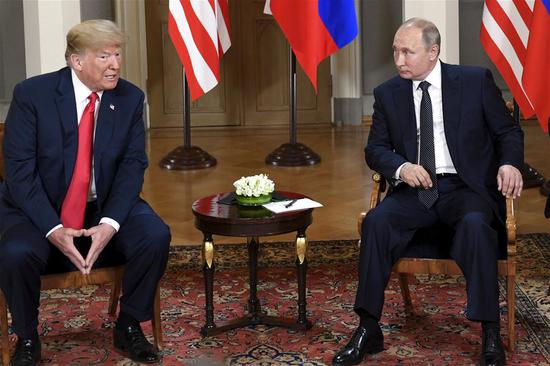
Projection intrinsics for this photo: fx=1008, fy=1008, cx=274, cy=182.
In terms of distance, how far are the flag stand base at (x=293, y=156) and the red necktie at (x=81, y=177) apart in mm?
4366

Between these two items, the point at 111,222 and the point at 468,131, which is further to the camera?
the point at 468,131

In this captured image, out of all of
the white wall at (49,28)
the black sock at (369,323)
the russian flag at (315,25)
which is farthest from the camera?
the white wall at (49,28)

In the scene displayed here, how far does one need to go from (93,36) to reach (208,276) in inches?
42.8

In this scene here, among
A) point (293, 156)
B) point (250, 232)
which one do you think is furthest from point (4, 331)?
point (293, 156)

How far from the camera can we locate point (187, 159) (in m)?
8.35

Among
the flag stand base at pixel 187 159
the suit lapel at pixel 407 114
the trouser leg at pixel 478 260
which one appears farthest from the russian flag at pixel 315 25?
the trouser leg at pixel 478 260

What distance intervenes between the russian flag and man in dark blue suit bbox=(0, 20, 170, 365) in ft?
11.4

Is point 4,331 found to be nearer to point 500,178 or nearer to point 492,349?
point 492,349

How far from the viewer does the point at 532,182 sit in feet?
23.5

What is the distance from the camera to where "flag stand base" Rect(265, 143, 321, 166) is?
27.5 ft

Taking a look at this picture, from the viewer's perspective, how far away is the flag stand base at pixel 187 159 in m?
8.30

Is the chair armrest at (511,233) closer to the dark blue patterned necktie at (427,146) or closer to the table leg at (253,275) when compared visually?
the dark blue patterned necktie at (427,146)

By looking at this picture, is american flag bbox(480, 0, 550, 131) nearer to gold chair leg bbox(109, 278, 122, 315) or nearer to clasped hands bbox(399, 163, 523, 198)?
clasped hands bbox(399, 163, 523, 198)

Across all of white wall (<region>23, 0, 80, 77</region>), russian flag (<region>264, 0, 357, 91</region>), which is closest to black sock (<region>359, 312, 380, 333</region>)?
russian flag (<region>264, 0, 357, 91</region>)
